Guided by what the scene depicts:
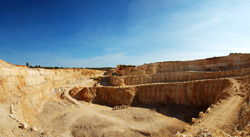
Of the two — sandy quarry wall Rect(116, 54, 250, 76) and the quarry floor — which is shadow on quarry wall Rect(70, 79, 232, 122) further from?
sandy quarry wall Rect(116, 54, 250, 76)

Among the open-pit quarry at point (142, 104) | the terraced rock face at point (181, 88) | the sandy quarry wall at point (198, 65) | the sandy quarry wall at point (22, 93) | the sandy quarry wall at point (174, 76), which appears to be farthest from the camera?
the sandy quarry wall at point (198, 65)

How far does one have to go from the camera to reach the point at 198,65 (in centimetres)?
2802

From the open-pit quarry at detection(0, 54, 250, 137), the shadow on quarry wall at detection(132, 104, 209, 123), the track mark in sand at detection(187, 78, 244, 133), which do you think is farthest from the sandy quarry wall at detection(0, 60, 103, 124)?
the shadow on quarry wall at detection(132, 104, 209, 123)

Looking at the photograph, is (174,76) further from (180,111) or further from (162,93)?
(180,111)

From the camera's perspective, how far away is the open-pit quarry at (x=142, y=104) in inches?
447

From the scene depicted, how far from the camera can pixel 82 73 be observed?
53.0 m

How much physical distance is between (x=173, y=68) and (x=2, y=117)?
2822 cm

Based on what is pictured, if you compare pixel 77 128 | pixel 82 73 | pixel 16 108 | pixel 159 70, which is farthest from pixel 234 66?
pixel 82 73

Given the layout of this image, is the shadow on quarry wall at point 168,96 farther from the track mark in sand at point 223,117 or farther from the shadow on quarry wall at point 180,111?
the track mark in sand at point 223,117

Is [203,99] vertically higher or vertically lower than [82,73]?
lower

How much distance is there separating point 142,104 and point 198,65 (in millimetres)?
14032

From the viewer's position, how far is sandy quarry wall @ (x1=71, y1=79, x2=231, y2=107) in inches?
773

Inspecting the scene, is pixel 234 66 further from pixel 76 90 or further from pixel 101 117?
pixel 76 90

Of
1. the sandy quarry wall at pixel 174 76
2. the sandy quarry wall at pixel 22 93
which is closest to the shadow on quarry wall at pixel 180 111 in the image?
the sandy quarry wall at pixel 174 76
